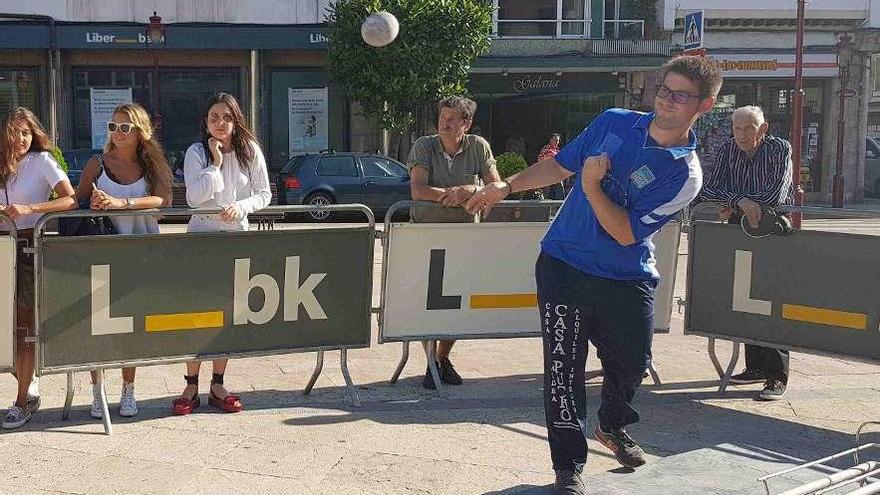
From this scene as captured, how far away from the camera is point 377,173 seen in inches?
830

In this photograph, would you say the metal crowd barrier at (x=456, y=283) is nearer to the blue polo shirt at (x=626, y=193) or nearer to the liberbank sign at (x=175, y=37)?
the blue polo shirt at (x=626, y=193)

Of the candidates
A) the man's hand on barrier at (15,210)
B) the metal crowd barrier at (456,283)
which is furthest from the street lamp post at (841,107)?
the man's hand on barrier at (15,210)

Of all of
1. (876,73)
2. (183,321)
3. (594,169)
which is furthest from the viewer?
(876,73)

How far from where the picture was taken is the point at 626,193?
412cm

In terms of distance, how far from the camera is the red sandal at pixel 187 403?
5.74 meters

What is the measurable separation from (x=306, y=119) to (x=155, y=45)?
14.2 feet

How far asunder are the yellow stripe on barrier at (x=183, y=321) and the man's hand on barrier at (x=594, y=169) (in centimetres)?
271

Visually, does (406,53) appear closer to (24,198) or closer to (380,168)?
(380,168)

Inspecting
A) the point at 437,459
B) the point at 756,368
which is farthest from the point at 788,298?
the point at 437,459

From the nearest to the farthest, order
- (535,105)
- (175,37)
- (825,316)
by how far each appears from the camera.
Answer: (825,316), (175,37), (535,105)

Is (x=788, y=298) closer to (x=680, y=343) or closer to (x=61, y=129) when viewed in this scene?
(x=680, y=343)

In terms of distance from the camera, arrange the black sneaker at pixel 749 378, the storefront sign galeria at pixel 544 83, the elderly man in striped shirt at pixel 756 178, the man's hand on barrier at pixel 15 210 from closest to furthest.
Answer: the man's hand on barrier at pixel 15 210 → the elderly man in striped shirt at pixel 756 178 → the black sneaker at pixel 749 378 → the storefront sign galeria at pixel 544 83

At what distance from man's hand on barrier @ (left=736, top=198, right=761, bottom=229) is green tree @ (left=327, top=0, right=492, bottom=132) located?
17.9 metres

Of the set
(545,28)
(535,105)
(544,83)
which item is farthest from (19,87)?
(545,28)
